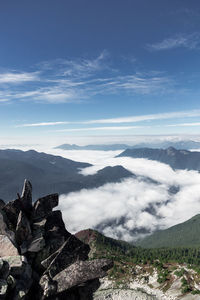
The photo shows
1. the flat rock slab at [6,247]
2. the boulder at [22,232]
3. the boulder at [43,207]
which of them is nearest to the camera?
the flat rock slab at [6,247]

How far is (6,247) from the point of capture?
24.8 m

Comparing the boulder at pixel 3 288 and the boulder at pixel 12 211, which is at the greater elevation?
the boulder at pixel 12 211

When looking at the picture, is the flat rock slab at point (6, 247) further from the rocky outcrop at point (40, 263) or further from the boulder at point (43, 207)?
the boulder at point (43, 207)

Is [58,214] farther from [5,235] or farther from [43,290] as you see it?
[43,290]

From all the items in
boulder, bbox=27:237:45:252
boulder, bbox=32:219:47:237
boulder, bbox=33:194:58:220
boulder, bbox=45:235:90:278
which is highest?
boulder, bbox=33:194:58:220

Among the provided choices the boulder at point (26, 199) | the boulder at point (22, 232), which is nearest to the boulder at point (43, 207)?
the boulder at point (26, 199)

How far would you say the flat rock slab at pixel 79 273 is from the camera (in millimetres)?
22877

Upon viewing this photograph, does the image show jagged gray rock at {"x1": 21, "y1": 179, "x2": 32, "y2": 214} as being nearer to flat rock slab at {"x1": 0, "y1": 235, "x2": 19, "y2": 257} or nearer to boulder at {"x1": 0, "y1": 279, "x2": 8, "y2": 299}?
flat rock slab at {"x1": 0, "y1": 235, "x2": 19, "y2": 257}

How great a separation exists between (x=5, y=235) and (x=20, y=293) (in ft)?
25.5

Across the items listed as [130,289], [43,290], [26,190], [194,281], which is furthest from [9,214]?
[194,281]

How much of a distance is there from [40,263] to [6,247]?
4.98 metres

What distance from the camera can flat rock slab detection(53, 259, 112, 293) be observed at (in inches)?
901

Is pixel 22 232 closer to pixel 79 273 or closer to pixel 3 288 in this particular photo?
pixel 3 288

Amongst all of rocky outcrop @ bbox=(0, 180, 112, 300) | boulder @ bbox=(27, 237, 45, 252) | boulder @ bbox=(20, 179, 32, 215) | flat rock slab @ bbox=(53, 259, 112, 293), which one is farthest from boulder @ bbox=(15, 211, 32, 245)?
flat rock slab @ bbox=(53, 259, 112, 293)
